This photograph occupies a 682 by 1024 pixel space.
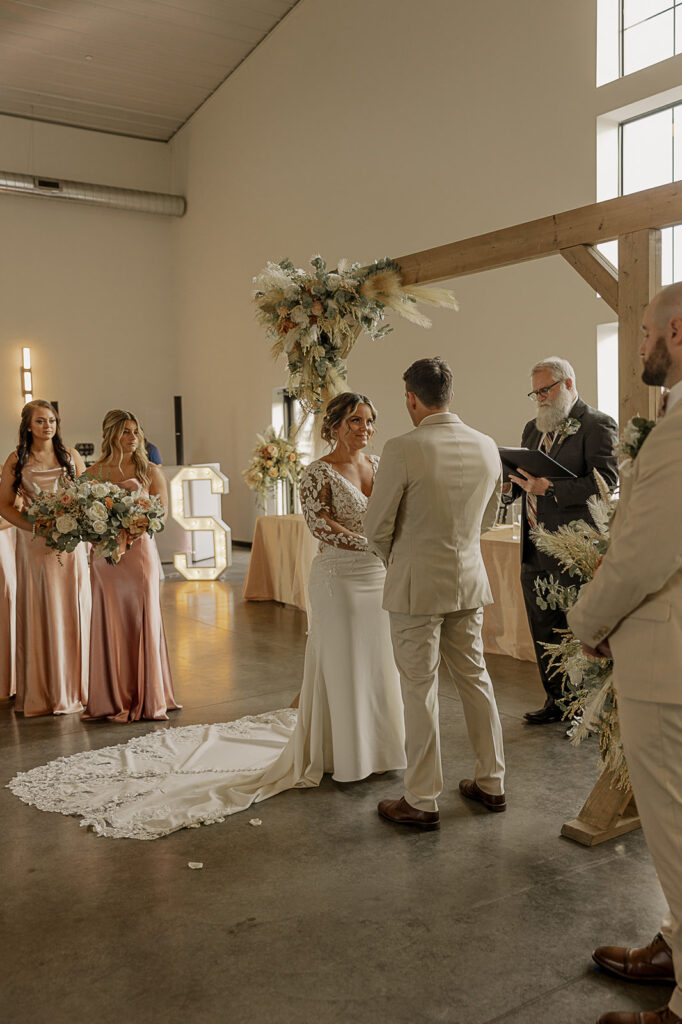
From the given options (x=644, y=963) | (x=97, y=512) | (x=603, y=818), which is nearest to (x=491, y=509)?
(x=603, y=818)

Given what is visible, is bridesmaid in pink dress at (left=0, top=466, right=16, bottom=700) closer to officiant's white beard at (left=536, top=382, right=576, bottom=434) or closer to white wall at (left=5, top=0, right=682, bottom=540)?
officiant's white beard at (left=536, top=382, right=576, bottom=434)

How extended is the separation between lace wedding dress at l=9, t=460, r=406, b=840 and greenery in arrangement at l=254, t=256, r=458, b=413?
0.95 meters

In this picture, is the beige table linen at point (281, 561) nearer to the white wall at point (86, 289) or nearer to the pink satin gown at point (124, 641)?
the pink satin gown at point (124, 641)

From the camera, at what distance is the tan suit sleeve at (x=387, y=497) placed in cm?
357

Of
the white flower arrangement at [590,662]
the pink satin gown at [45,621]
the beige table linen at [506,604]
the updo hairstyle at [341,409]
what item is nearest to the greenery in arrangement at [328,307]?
the updo hairstyle at [341,409]

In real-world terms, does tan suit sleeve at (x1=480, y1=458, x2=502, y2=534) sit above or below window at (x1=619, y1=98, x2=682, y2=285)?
below

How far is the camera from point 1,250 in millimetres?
14969

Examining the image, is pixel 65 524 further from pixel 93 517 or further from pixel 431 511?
pixel 431 511

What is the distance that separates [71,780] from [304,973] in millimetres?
2059

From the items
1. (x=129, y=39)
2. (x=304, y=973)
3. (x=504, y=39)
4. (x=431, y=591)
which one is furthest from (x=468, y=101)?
(x=304, y=973)

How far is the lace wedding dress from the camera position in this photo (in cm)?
419

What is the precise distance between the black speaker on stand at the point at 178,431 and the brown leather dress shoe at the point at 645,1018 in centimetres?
1523

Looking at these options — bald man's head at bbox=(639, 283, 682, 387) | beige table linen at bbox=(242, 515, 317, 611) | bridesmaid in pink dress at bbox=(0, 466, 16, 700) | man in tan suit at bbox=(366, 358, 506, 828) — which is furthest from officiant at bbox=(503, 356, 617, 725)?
beige table linen at bbox=(242, 515, 317, 611)

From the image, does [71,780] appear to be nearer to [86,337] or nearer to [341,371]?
[341,371]
